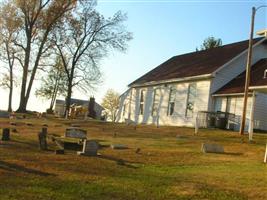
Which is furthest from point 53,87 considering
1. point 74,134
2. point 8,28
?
point 74,134

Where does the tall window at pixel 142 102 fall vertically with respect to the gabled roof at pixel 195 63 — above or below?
below

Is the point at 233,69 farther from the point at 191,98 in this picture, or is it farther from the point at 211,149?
the point at 211,149

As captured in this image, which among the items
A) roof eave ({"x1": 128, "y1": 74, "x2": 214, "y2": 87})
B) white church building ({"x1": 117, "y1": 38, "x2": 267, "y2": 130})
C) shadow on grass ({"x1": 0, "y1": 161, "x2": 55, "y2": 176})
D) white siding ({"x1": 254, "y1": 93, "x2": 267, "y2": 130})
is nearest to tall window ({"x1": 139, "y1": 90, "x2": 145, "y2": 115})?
white church building ({"x1": 117, "y1": 38, "x2": 267, "y2": 130})

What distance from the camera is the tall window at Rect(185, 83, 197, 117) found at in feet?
131

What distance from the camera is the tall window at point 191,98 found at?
40.0 m

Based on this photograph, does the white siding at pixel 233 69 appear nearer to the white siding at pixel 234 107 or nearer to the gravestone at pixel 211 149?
the white siding at pixel 234 107

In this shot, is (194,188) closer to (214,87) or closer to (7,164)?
(7,164)

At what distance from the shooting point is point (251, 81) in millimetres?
34344

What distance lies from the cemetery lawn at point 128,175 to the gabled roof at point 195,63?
20761 millimetres

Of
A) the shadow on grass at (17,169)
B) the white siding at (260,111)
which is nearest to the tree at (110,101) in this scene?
the white siding at (260,111)

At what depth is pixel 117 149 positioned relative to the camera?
19328 millimetres

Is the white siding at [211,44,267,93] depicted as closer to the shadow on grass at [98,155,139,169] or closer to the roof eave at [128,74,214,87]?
the roof eave at [128,74,214,87]

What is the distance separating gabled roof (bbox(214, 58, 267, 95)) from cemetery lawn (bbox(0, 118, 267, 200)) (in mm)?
15254

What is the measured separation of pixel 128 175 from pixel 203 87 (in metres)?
26.5
